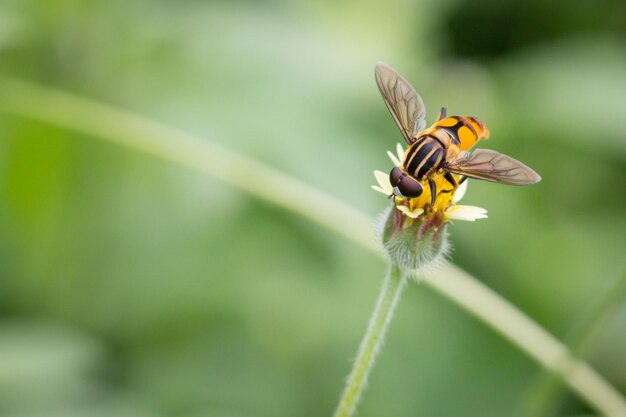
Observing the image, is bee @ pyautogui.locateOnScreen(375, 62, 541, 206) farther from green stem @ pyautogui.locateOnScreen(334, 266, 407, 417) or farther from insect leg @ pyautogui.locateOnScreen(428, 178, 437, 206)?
green stem @ pyautogui.locateOnScreen(334, 266, 407, 417)

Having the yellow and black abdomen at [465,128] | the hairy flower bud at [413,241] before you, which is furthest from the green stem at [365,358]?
the yellow and black abdomen at [465,128]

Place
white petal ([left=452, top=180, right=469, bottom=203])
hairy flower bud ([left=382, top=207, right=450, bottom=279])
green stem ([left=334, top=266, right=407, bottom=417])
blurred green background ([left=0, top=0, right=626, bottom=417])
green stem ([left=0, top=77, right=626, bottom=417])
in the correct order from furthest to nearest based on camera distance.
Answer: blurred green background ([left=0, top=0, right=626, bottom=417]) → green stem ([left=0, top=77, right=626, bottom=417]) → white petal ([left=452, top=180, right=469, bottom=203]) → hairy flower bud ([left=382, top=207, right=450, bottom=279]) → green stem ([left=334, top=266, right=407, bottom=417])

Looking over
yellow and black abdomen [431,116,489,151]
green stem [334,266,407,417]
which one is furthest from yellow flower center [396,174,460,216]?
green stem [334,266,407,417]

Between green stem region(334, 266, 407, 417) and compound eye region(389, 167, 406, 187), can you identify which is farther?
compound eye region(389, 167, 406, 187)

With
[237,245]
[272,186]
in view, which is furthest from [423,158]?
A: [237,245]

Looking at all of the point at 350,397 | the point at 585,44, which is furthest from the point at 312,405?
the point at 585,44

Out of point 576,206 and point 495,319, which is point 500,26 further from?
point 495,319

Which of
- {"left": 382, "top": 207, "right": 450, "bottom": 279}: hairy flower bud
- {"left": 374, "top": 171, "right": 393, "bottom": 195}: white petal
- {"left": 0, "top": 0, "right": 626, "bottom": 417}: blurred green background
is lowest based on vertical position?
{"left": 382, "top": 207, "right": 450, "bottom": 279}: hairy flower bud

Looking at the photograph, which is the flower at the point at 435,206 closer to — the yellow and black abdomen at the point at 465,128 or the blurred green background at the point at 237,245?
the yellow and black abdomen at the point at 465,128
